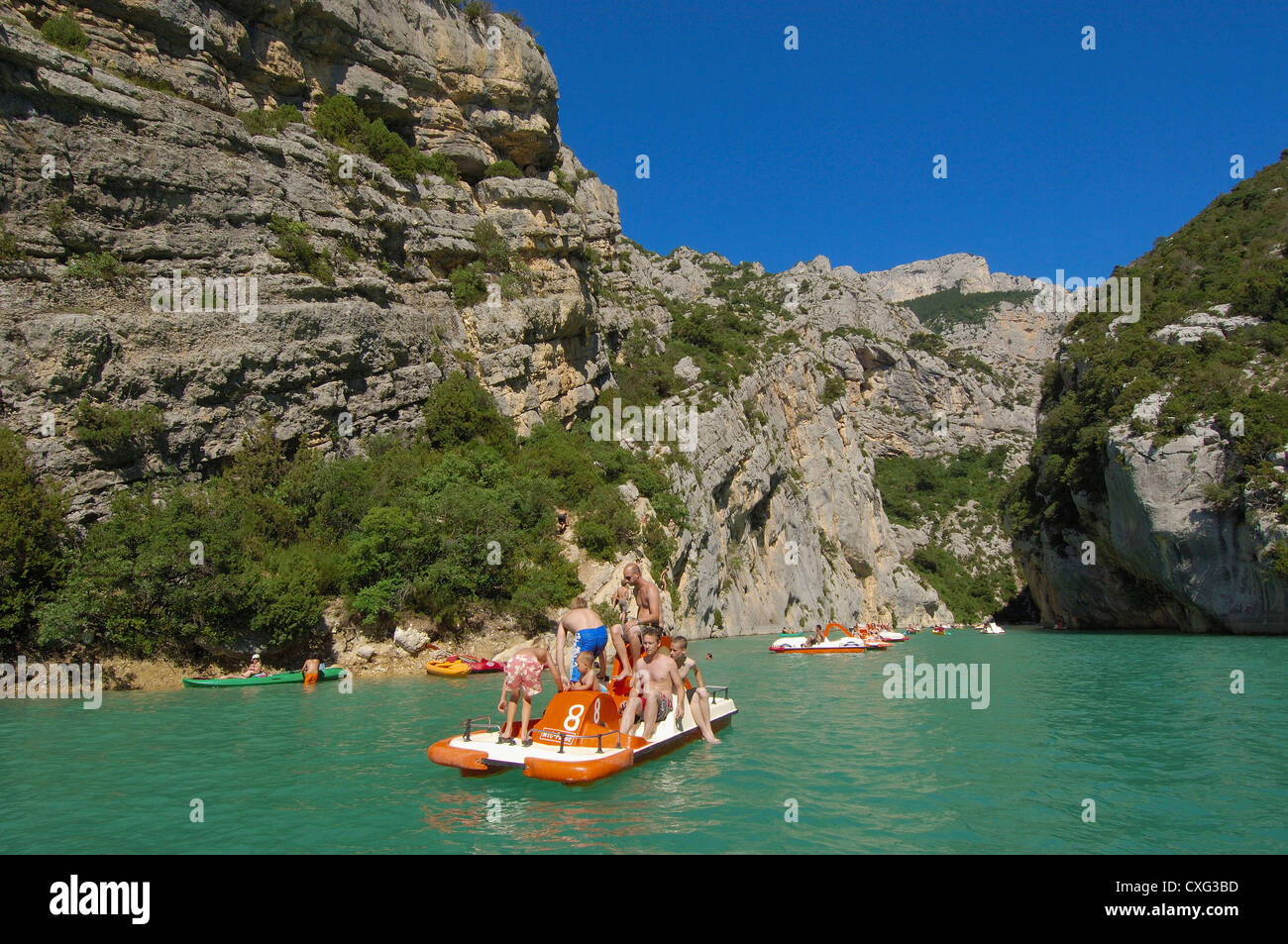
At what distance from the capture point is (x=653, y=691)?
407 inches

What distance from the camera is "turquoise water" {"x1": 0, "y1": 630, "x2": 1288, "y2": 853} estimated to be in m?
6.90

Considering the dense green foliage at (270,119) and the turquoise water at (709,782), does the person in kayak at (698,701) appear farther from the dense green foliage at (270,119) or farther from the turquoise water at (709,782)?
the dense green foliage at (270,119)

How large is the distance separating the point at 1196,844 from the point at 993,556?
80302 millimetres

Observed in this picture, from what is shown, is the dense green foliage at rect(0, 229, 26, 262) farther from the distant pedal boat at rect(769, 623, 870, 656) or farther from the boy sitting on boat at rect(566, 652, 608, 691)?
the distant pedal boat at rect(769, 623, 870, 656)

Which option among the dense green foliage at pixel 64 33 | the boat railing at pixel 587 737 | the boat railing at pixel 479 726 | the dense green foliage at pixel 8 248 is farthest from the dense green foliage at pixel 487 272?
the boat railing at pixel 587 737

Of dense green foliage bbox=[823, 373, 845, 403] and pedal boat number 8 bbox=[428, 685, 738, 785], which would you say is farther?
dense green foliage bbox=[823, 373, 845, 403]

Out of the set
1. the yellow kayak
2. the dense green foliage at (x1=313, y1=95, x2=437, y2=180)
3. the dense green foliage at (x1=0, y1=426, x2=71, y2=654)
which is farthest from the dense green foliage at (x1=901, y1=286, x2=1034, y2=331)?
the dense green foliage at (x1=0, y1=426, x2=71, y2=654)

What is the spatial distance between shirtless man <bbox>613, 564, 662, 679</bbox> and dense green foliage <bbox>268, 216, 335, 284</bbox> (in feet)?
75.6

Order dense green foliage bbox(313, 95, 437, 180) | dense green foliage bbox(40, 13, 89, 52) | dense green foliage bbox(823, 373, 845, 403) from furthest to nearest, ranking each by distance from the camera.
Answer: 1. dense green foliage bbox(823, 373, 845, 403)
2. dense green foliage bbox(313, 95, 437, 180)
3. dense green foliage bbox(40, 13, 89, 52)

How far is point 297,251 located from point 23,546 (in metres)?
14.5

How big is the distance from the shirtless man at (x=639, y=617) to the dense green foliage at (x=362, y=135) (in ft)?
101

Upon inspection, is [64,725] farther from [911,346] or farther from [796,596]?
[911,346]
